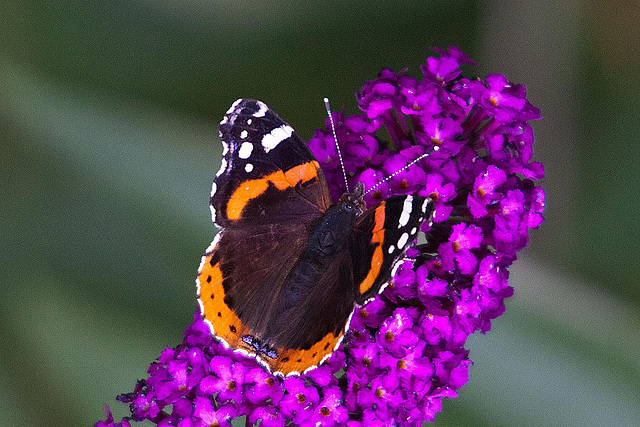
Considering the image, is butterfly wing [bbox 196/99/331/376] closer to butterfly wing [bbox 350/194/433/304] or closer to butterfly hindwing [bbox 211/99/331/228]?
butterfly hindwing [bbox 211/99/331/228]

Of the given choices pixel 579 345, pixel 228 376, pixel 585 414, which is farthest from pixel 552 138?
pixel 228 376

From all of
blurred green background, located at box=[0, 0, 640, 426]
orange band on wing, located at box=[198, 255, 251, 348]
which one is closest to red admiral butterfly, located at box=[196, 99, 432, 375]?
orange band on wing, located at box=[198, 255, 251, 348]

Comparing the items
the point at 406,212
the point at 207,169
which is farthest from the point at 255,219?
the point at 207,169

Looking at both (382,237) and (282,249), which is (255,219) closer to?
(282,249)

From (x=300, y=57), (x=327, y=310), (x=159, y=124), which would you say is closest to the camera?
(x=327, y=310)

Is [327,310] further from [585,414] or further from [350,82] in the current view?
[350,82]

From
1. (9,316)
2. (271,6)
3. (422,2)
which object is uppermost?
(422,2)

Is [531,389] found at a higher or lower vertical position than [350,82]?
lower
